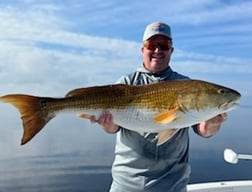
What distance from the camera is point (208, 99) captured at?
144 inches

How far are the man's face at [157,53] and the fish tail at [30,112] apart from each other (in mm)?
980

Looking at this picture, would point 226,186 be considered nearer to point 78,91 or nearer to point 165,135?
point 165,135

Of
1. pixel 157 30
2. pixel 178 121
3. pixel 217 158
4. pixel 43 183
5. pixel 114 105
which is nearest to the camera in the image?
pixel 178 121

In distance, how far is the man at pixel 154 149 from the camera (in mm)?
3871

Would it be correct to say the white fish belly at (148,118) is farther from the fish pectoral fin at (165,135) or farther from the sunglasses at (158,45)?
the sunglasses at (158,45)

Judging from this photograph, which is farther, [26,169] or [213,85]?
[26,169]

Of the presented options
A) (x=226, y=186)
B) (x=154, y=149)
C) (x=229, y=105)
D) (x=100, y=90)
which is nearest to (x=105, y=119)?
(x=100, y=90)

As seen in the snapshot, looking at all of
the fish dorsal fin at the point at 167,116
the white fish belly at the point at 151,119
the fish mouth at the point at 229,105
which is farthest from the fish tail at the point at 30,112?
the fish mouth at the point at 229,105

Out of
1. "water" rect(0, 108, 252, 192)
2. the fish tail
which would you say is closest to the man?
the fish tail

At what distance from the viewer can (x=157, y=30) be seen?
411 cm

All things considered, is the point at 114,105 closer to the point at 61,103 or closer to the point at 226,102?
the point at 61,103

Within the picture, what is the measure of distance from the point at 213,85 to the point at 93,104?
0.98 meters

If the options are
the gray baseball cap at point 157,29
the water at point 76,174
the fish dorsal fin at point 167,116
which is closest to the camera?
the fish dorsal fin at point 167,116

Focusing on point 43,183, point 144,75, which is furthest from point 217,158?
Answer: point 144,75
